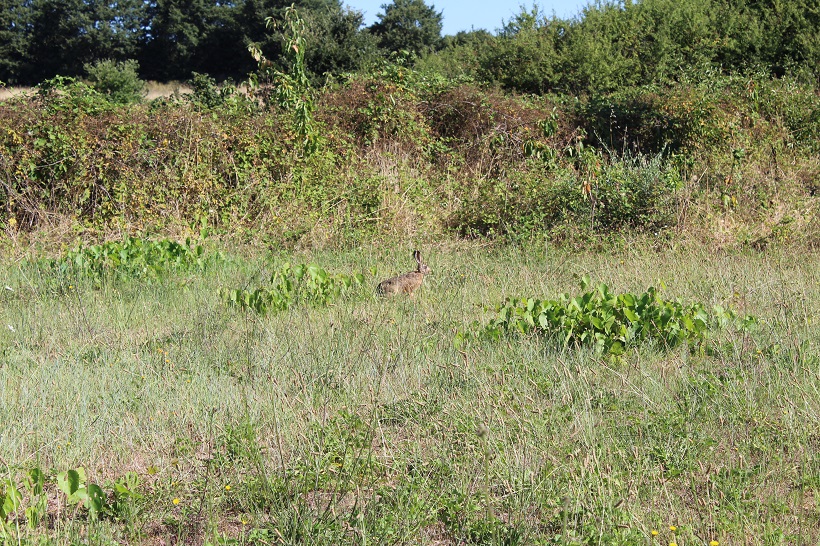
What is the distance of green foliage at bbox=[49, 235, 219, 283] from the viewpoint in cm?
768

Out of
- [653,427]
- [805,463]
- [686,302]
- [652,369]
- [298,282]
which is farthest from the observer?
[298,282]

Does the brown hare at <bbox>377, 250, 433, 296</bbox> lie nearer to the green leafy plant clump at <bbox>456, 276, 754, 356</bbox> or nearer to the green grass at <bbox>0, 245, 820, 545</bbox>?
the green grass at <bbox>0, 245, 820, 545</bbox>

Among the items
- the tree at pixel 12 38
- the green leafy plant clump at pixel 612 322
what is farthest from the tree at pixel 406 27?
the green leafy plant clump at pixel 612 322

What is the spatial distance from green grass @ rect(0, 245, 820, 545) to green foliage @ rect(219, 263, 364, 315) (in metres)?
0.21

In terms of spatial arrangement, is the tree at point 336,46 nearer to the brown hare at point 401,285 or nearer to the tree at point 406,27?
the tree at point 406,27

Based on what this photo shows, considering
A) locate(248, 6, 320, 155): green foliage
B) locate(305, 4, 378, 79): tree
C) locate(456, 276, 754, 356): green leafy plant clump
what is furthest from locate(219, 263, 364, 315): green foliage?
locate(305, 4, 378, 79): tree

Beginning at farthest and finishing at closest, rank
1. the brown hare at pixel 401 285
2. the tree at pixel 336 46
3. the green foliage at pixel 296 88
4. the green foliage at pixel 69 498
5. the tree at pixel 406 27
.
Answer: the tree at pixel 406 27
the tree at pixel 336 46
the green foliage at pixel 296 88
the brown hare at pixel 401 285
the green foliage at pixel 69 498

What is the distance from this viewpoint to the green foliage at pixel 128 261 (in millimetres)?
7684

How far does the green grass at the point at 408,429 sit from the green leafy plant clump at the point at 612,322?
4.5 inches

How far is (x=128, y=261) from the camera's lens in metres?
7.90

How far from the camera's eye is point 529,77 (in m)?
15.6

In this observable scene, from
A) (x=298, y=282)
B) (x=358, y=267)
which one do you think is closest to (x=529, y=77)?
(x=358, y=267)

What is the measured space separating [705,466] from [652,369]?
1.21 m

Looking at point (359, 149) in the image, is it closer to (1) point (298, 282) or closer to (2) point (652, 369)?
(1) point (298, 282)
